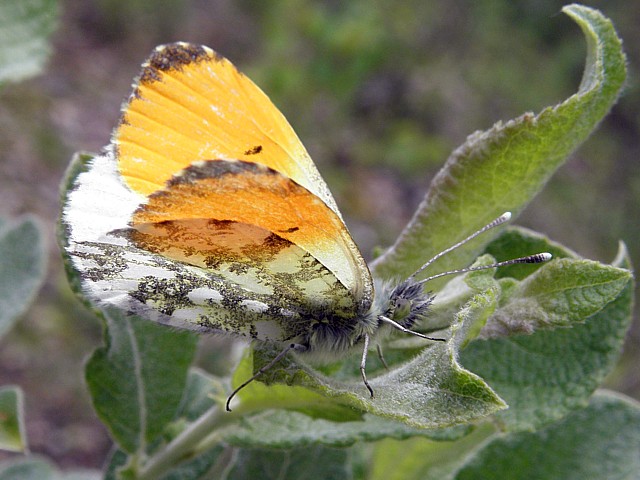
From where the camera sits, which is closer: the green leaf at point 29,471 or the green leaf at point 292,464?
the green leaf at point 292,464

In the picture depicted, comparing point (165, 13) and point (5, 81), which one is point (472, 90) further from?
point (5, 81)

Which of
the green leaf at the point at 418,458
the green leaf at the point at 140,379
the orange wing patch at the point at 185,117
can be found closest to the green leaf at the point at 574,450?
the green leaf at the point at 418,458

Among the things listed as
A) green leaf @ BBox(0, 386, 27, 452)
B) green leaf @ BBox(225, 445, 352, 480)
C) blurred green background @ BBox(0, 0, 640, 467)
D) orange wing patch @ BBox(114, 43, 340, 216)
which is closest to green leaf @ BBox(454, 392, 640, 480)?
green leaf @ BBox(225, 445, 352, 480)

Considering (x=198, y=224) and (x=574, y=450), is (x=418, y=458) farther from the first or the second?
(x=198, y=224)

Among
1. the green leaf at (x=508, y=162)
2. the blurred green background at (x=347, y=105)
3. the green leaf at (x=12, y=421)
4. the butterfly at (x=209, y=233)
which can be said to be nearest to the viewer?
the green leaf at (x=508, y=162)

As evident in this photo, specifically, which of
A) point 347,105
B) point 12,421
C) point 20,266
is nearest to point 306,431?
point 12,421

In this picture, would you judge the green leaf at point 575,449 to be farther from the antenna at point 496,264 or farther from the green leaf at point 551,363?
the antenna at point 496,264

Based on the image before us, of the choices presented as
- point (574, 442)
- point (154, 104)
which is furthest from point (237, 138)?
point (574, 442)
